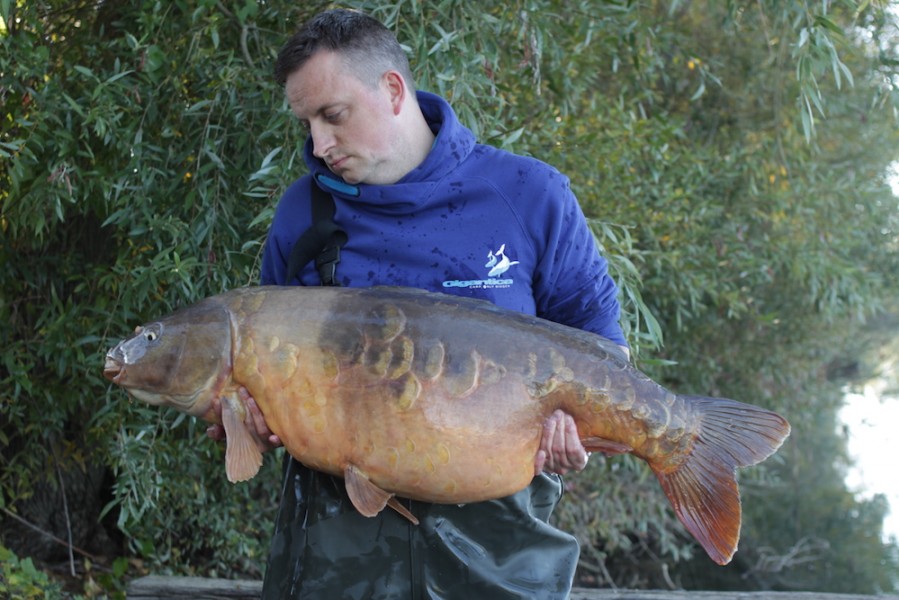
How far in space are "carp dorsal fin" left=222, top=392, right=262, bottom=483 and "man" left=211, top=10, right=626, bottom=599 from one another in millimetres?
62

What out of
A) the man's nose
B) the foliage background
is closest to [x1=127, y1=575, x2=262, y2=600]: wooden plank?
the foliage background

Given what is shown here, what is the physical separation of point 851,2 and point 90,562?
14.2ft

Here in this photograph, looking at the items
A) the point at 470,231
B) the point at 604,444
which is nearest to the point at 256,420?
the point at 470,231

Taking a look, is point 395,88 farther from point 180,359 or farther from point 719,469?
point 719,469

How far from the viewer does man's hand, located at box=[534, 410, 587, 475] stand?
83.6 inches

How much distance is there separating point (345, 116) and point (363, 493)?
80 cm

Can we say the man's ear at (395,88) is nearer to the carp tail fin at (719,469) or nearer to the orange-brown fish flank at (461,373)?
the orange-brown fish flank at (461,373)

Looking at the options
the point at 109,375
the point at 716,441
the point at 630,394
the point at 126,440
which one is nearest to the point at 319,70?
the point at 109,375

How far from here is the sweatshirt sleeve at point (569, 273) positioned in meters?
2.31

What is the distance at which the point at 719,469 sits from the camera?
2.17 metres

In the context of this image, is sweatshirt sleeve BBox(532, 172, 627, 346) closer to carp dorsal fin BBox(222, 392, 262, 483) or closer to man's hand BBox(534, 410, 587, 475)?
man's hand BBox(534, 410, 587, 475)

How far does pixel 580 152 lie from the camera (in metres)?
5.12

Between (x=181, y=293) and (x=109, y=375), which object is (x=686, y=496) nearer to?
(x=109, y=375)

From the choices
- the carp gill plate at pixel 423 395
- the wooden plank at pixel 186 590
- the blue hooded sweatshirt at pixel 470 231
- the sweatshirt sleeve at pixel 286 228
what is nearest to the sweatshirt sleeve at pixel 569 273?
the blue hooded sweatshirt at pixel 470 231
